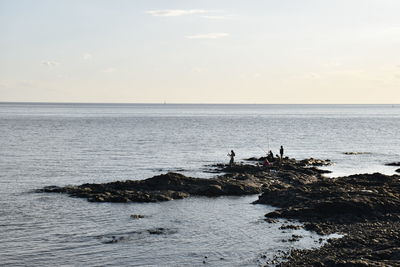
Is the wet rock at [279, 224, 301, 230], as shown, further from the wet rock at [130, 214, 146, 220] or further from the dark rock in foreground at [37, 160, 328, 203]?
the dark rock in foreground at [37, 160, 328, 203]

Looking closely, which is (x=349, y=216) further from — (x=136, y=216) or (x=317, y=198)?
(x=136, y=216)

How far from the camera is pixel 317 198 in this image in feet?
117

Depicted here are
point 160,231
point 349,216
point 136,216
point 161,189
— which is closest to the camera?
point 160,231

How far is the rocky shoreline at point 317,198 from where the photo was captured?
79.7 feet

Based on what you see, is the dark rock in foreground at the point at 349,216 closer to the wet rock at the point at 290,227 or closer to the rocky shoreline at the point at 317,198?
the rocky shoreline at the point at 317,198

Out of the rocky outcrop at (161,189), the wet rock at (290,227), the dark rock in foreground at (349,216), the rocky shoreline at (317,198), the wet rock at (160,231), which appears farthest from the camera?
the rocky outcrop at (161,189)

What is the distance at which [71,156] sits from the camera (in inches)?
2694

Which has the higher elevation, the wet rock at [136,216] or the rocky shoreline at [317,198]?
the rocky shoreline at [317,198]

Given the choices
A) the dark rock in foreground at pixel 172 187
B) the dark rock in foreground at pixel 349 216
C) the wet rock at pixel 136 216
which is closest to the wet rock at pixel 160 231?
the wet rock at pixel 136 216

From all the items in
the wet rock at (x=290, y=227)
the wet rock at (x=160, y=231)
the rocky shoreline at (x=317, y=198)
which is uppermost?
the rocky shoreline at (x=317, y=198)

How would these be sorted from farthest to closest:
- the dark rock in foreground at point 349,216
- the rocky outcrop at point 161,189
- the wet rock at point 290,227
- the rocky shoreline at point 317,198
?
Answer: the rocky outcrop at point 161,189 → the wet rock at point 290,227 → the rocky shoreline at point 317,198 → the dark rock in foreground at point 349,216

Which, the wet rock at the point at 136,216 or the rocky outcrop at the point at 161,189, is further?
the rocky outcrop at the point at 161,189

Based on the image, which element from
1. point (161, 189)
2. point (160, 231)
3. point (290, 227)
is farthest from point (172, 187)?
point (290, 227)

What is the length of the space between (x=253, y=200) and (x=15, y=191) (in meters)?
19.0
